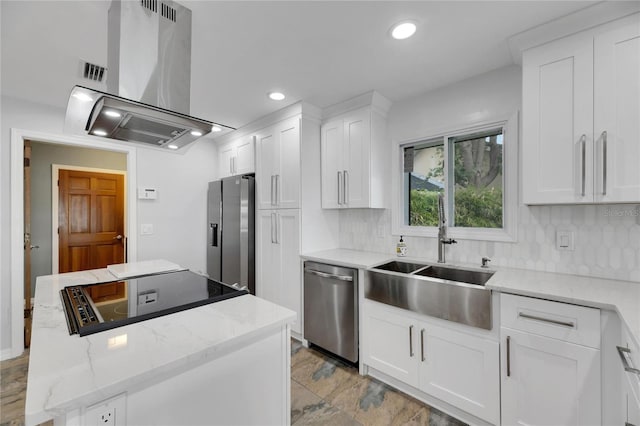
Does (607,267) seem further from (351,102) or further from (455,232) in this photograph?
(351,102)

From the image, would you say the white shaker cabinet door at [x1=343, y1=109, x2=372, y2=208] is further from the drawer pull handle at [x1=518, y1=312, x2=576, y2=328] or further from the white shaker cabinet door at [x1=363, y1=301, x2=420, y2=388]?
the drawer pull handle at [x1=518, y1=312, x2=576, y2=328]

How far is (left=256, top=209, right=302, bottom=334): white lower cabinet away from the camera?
2.86 metres

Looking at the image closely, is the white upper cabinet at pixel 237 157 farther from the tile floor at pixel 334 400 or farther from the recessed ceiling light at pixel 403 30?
the tile floor at pixel 334 400

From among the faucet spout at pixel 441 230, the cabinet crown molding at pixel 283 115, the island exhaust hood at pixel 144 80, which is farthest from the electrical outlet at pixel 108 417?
the cabinet crown molding at pixel 283 115

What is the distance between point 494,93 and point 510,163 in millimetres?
→ 568

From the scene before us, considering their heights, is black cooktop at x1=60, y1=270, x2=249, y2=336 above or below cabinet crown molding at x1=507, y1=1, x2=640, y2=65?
below

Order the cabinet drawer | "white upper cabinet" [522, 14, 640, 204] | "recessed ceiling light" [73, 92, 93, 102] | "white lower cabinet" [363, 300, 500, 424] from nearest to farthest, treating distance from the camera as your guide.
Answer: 1. "recessed ceiling light" [73, 92, 93, 102]
2. the cabinet drawer
3. "white upper cabinet" [522, 14, 640, 204]
4. "white lower cabinet" [363, 300, 500, 424]

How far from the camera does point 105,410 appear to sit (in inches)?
29.7

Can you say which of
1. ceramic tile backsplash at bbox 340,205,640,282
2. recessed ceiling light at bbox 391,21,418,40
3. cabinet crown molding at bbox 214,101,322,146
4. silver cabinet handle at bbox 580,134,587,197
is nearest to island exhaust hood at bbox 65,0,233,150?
recessed ceiling light at bbox 391,21,418,40

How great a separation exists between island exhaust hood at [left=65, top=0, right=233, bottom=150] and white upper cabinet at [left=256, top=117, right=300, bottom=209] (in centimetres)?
139

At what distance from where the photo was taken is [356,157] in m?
2.72

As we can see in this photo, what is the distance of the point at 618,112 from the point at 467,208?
1109 mm

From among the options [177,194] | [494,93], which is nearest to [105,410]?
[494,93]

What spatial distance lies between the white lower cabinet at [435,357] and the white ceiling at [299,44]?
1.84m
